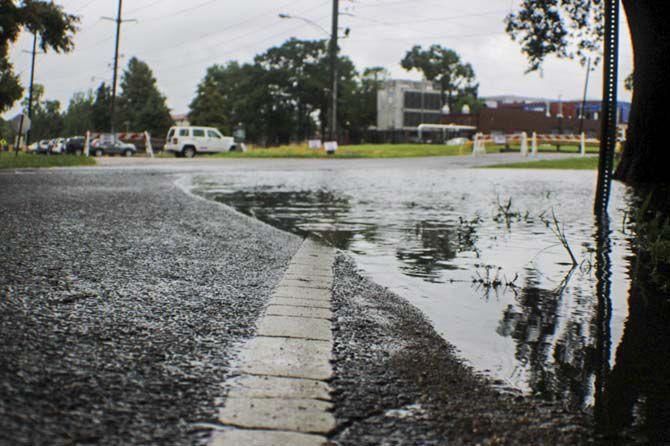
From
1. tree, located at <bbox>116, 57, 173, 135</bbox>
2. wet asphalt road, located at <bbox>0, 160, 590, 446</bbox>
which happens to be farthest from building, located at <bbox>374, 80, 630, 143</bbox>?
wet asphalt road, located at <bbox>0, 160, 590, 446</bbox>

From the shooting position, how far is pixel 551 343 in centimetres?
320

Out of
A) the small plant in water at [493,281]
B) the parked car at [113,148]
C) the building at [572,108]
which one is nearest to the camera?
the small plant in water at [493,281]

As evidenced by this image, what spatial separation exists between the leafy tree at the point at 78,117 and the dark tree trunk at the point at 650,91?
14035cm

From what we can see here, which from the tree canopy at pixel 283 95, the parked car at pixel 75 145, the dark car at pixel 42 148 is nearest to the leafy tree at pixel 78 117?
the tree canopy at pixel 283 95

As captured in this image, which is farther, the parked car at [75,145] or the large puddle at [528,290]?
the parked car at [75,145]

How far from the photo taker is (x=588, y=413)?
2344mm

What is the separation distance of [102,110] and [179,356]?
11240 cm

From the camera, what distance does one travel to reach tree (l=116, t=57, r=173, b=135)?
351 ft

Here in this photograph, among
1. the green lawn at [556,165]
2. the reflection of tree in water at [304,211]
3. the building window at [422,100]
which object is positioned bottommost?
the reflection of tree in water at [304,211]

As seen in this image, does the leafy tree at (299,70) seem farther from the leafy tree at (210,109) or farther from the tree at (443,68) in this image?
the tree at (443,68)

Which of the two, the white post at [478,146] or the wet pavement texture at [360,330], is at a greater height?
the white post at [478,146]

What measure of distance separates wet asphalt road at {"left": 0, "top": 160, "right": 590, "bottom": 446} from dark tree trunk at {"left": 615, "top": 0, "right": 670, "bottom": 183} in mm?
7971

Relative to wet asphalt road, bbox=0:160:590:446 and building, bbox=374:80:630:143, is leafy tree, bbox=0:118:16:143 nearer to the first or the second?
wet asphalt road, bbox=0:160:590:446

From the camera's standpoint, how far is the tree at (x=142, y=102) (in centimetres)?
10688
